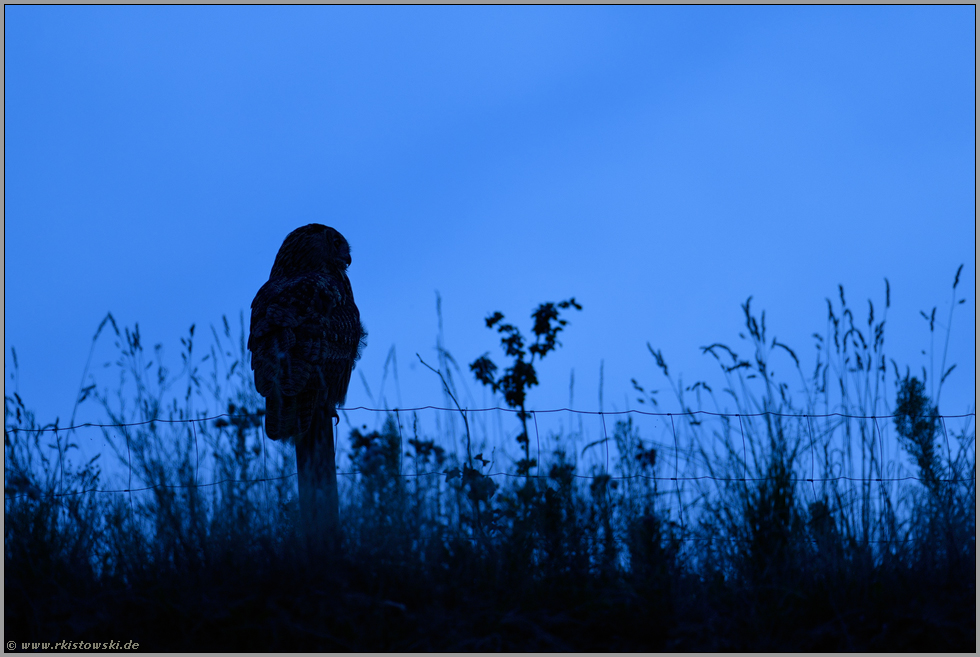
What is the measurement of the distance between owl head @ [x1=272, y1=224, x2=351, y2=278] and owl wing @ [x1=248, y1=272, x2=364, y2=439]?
31 centimetres

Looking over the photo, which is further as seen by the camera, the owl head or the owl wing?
the owl head

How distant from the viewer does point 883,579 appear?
2.77m

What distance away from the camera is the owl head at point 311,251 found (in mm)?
4988

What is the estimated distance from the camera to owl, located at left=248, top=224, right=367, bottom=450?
332cm

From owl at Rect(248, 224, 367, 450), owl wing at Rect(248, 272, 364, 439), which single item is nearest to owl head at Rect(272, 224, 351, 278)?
owl at Rect(248, 224, 367, 450)

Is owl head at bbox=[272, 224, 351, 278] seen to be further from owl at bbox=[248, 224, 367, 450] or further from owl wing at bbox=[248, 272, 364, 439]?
owl wing at bbox=[248, 272, 364, 439]

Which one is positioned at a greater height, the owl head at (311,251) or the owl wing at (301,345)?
the owl head at (311,251)

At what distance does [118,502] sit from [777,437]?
2827mm

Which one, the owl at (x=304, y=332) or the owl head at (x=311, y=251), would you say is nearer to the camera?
the owl at (x=304, y=332)

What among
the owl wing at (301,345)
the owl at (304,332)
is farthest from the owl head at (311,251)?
the owl wing at (301,345)

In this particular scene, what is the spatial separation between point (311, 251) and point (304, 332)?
140cm

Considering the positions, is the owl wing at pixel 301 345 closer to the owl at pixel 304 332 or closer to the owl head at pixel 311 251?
the owl at pixel 304 332

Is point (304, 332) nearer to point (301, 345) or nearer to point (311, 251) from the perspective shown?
point (301, 345)

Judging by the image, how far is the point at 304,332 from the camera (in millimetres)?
3746
